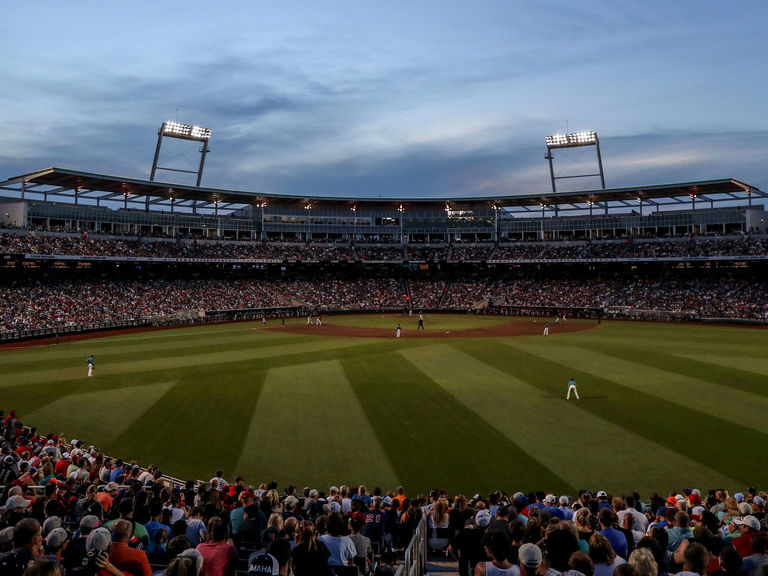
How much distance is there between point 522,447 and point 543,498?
20.3ft

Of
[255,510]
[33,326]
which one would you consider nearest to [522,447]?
[255,510]

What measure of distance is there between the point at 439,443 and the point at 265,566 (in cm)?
1290

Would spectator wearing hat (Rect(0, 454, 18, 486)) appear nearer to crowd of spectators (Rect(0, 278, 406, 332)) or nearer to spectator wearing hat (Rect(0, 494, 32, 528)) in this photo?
spectator wearing hat (Rect(0, 494, 32, 528))

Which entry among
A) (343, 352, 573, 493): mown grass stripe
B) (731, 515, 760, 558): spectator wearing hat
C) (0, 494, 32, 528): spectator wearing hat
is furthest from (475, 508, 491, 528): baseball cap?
(0, 494, 32, 528): spectator wearing hat

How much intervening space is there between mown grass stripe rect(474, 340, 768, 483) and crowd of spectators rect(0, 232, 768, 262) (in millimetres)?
51956

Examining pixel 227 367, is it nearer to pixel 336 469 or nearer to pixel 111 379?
pixel 111 379

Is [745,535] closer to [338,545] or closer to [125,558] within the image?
[338,545]

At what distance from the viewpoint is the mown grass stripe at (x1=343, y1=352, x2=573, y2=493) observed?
46.0 ft

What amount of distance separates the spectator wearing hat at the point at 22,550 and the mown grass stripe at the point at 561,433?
1197 centimetres

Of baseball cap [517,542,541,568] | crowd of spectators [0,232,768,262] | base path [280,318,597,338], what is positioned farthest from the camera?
crowd of spectators [0,232,768,262]

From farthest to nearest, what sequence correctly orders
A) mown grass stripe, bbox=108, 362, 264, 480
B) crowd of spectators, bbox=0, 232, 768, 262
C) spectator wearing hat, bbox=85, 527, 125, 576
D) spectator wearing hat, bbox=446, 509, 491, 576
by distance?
crowd of spectators, bbox=0, 232, 768, 262 < mown grass stripe, bbox=108, 362, 264, 480 < spectator wearing hat, bbox=446, 509, 491, 576 < spectator wearing hat, bbox=85, 527, 125, 576

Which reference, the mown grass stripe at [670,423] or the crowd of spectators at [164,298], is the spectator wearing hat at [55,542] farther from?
the crowd of spectators at [164,298]

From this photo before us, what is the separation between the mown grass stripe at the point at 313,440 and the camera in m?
14.8

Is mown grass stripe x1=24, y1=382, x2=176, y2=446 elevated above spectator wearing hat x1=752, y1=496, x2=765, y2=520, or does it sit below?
below
